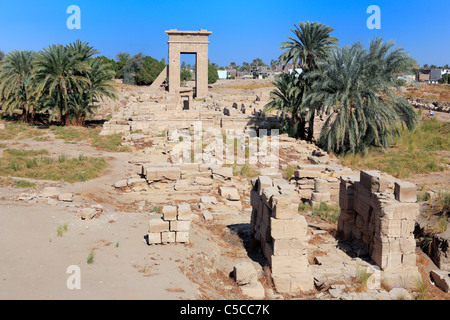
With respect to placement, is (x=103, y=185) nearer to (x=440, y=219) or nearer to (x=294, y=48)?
(x=440, y=219)

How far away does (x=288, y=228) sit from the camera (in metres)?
6.86

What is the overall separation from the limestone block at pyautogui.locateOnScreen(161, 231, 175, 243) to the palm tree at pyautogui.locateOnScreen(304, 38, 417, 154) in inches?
513

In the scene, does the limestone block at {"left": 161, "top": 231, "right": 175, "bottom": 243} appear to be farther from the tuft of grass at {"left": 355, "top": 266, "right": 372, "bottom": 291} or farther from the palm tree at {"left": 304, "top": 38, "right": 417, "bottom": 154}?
the palm tree at {"left": 304, "top": 38, "right": 417, "bottom": 154}

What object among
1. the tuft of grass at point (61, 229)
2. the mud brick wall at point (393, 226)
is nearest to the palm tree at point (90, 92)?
the tuft of grass at point (61, 229)

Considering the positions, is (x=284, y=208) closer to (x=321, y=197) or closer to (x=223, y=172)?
(x=321, y=197)

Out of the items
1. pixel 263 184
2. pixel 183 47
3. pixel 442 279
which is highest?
pixel 183 47

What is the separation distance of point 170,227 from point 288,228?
7.19 feet

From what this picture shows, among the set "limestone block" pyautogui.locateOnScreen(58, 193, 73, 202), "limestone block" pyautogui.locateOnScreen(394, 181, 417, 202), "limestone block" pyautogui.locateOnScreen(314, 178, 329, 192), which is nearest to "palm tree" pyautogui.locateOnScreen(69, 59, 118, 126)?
"limestone block" pyautogui.locateOnScreen(58, 193, 73, 202)

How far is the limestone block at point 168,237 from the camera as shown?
23.4 feet

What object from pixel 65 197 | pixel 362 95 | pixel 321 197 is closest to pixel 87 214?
pixel 65 197

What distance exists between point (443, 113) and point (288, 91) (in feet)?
54.0

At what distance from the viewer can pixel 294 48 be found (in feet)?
68.2

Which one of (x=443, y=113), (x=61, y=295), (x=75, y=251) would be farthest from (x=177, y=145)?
(x=443, y=113)

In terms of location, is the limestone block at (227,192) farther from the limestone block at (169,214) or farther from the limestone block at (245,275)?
the limestone block at (245,275)
